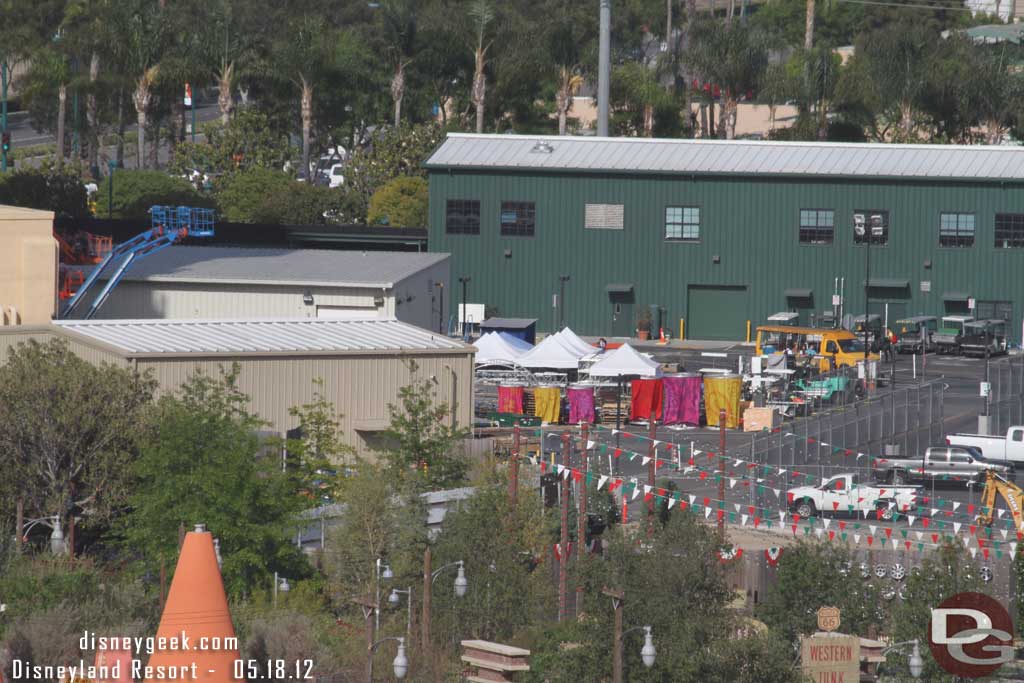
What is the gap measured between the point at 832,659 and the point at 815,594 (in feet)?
7.47

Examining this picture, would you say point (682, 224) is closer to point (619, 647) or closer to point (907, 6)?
point (619, 647)

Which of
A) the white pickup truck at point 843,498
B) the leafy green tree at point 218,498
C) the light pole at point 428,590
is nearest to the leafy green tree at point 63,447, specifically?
the leafy green tree at point 218,498

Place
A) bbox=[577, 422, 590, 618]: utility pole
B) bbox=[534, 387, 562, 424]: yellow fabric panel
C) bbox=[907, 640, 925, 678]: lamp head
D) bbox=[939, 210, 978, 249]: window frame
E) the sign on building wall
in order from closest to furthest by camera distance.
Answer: bbox=[907, 640, 925, 678]: lamp head → the sign on building wall → bbox=[577, 422, 590, 618]: utility pole → bbox=[534, 387, 562, 424]: yellow fabric panel → bbox=[939, 210, 978, 249]: window frame

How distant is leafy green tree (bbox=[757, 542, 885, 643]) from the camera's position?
3403cm

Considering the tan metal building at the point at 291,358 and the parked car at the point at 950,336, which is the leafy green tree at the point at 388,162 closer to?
the parked car at the point at 950,336

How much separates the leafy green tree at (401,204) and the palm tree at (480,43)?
10.5 m

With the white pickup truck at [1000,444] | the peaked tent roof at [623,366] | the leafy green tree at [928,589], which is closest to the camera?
the leafy green tree at [928,589]

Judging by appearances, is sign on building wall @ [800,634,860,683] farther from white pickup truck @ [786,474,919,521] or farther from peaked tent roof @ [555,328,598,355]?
peaked tent roof @ [555,328,598,355]

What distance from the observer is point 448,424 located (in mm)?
45750

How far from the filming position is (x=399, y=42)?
106312 millimetres

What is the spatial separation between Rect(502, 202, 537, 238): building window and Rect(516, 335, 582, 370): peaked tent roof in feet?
70.1

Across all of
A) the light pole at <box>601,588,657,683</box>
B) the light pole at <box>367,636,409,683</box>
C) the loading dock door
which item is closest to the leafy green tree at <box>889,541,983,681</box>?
the light pole at <box>601,588,657,683</box>

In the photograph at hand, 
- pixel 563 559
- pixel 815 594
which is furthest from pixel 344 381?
pixel 815 594

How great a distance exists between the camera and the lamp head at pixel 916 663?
30.5 m
